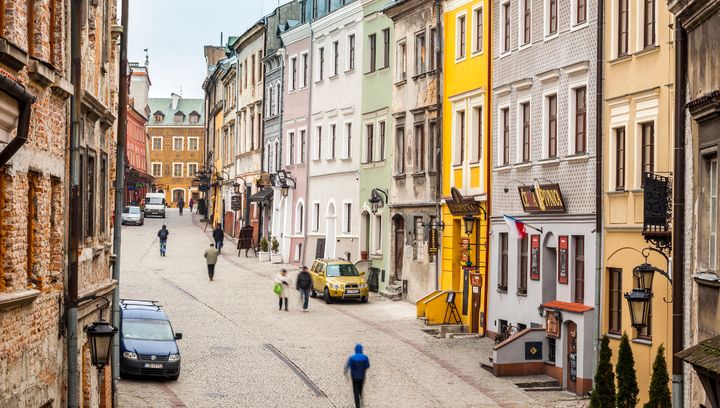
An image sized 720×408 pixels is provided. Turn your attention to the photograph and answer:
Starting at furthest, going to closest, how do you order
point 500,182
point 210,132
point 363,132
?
point 210,132 < point 363,132 < point 500,182

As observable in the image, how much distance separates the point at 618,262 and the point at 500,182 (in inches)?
359

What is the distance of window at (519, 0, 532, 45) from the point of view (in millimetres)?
36656

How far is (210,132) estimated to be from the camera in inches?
4023

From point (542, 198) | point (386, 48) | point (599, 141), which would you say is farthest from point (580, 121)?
point (386, 48)

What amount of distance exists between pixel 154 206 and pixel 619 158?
2747 inches

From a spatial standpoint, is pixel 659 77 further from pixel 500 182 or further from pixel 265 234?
pixel 265 234

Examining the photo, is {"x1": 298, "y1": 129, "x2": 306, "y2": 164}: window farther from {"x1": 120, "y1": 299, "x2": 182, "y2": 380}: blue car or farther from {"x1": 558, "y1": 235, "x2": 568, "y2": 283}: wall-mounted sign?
{"x1": 558, "y1": 235, "x2": 568, "y2": 283}: wall-mounted sign

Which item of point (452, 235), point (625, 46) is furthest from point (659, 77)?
point (452, 235)

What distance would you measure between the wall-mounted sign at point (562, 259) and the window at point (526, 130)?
148 inches

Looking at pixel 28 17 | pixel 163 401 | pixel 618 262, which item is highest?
pixel 28 17

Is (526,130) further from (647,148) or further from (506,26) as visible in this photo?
(647,148)

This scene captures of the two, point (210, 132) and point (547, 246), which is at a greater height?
point (210, 132)

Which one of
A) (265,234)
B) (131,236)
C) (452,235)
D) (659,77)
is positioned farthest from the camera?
(131,236)

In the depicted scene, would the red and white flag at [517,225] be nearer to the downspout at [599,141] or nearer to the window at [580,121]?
the window at [580,121]
